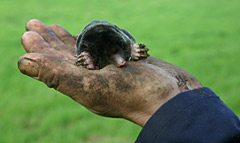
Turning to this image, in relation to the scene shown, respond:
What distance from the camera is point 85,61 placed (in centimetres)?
300

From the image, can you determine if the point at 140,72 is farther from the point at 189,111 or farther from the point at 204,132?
the point at 204,132

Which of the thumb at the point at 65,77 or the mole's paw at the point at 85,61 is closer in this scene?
the thumb at the point at 65,77

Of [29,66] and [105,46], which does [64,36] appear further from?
[29,66]

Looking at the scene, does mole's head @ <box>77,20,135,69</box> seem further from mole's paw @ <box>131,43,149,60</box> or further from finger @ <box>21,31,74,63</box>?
finger @ <box>21,31,74,63</box>

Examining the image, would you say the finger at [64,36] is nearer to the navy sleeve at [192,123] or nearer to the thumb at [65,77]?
the thumb at [65,77]

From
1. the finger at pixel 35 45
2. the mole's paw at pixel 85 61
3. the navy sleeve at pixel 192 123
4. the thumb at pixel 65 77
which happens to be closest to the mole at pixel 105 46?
the mole's paw at pixel 85 61

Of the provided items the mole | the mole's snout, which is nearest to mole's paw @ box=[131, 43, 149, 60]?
the mole

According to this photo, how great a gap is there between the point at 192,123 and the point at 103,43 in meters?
1.53

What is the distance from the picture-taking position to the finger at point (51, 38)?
11.8 feet

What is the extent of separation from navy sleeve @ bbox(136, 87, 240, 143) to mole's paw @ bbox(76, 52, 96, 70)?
108 centimetres

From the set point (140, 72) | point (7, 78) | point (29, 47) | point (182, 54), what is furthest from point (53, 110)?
point (182, 54)

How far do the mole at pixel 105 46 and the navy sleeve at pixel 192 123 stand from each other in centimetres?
110

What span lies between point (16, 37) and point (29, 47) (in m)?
5.44

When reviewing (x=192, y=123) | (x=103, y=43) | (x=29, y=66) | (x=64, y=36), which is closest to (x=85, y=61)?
(x=103, y=43)
